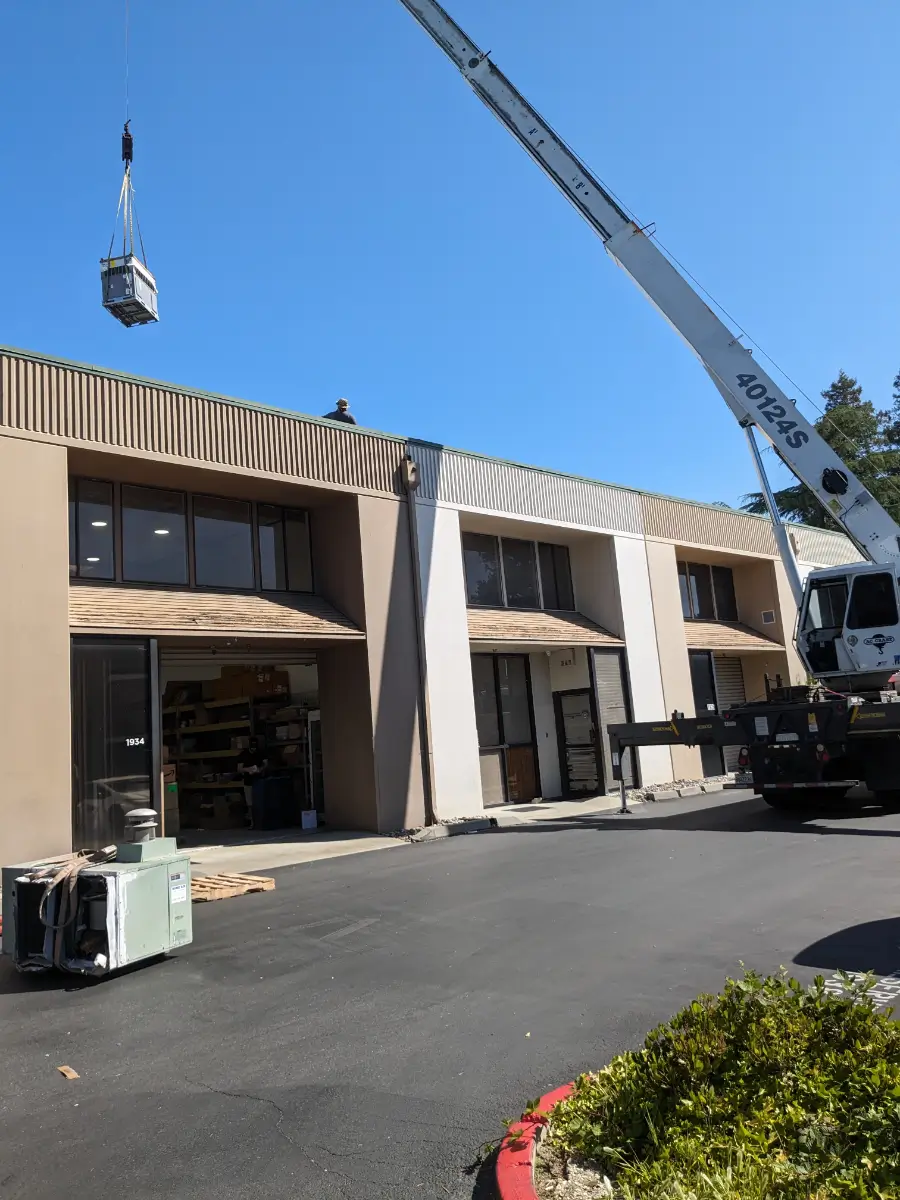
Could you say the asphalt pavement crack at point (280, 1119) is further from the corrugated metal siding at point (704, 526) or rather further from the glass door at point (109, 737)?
the corrugated metal siding at point (704, 526)

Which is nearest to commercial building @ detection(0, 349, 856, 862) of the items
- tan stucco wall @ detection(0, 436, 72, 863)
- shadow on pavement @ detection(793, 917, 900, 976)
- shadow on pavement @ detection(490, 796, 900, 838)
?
tan stucco wall @ detection(0, 436, 72, 863)

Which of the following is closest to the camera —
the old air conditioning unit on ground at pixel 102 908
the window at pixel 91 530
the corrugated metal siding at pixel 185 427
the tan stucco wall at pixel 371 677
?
the old air conditioning unit on ground at pixel 102 908

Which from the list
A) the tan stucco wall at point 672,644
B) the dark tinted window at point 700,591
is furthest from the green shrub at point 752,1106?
the dark tinted window at point 700,591

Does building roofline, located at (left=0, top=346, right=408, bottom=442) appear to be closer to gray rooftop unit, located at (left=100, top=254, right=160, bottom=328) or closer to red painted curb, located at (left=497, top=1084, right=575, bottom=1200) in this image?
gray rooftop unit, located at (left=100, top=254, right=160, bottom=328)

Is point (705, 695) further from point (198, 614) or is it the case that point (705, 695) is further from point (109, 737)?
point (109, 737)

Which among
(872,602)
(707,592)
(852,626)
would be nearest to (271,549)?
(852,626)

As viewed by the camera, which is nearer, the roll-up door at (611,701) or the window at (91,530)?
the window at (91,530)

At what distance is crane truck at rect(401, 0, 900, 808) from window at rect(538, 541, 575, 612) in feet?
16.7

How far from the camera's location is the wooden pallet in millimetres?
9898

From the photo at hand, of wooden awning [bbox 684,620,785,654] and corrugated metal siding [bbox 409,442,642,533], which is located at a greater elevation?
corrugated metal siding [bbox 409,442,642,533]

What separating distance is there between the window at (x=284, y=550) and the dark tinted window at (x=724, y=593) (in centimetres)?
1403

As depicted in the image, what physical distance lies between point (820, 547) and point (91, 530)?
23927 millimetres

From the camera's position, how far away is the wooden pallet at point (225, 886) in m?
9.90

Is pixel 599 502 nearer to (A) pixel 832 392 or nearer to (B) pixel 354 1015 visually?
(B) pixel 354 1015
